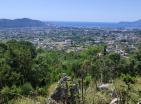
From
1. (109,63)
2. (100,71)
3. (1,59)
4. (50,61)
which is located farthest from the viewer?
(50,61)

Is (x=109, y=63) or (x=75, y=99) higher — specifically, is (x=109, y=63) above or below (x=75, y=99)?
below

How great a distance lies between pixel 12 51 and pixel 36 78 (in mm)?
5441

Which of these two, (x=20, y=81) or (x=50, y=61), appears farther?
(x=50, y=61)

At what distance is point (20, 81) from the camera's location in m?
43.8

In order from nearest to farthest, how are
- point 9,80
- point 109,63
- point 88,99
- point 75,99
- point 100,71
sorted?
point 88,99, point 75,99, point 9,80, point 100,71, point 109,63

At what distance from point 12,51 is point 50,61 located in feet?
50.5

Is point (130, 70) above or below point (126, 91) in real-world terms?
below

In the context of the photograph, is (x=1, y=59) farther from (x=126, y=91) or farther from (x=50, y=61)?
(x=126, y=91)

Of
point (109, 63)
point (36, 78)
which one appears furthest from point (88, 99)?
point (109, 63)

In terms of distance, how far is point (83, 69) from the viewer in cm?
4553

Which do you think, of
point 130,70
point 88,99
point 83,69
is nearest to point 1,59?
point 83,69

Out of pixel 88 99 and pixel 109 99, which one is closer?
pixel 88 99

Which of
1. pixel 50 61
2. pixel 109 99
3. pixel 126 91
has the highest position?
pixel 126 91

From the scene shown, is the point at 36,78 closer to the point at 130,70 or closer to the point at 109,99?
the point at 130,70
